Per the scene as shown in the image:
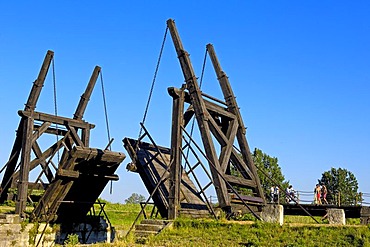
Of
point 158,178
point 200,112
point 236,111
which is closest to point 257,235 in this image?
point 200,112

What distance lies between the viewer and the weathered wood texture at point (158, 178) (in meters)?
19.8

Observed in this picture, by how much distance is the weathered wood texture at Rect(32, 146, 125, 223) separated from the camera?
67.6ft

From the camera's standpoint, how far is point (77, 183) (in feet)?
72.5

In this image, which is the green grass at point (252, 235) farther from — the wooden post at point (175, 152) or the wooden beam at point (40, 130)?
the wooden beam at point (40, 130)

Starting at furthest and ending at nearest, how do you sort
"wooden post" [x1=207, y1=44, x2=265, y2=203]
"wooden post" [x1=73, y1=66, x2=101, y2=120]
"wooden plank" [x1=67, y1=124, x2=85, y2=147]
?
1. "wooden post" [x1=73, y1=66, x2=101, y2=120]
2. "wooden plank" [x1=67, y1=124, x2=85, y2=147]
3. "wooden post" [x1=207, y1=44, x2=265, y2=203]

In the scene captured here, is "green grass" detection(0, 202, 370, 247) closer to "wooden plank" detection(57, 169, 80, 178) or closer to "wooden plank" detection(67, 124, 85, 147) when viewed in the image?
"wooden plank" detection(57, 169, 80, 178)

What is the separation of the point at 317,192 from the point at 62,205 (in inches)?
559

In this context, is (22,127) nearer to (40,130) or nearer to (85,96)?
(40,130)

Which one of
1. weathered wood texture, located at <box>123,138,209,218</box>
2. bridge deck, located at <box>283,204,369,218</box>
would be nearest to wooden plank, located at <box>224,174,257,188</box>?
weathered wood texture, located at <box>123,138,209,218</box>

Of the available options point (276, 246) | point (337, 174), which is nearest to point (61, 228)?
point (276, 246)

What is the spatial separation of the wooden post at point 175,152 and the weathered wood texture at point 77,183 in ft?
11.3

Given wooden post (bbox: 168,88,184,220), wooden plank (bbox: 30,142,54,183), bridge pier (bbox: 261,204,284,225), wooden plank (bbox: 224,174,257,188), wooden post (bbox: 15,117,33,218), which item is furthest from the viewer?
wooden plank (bbox: 30,142,54,183)

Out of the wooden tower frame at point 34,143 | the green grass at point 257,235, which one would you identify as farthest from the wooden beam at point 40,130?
the green grass at point 257,235

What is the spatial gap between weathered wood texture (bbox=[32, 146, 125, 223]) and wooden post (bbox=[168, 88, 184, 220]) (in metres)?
3.44
